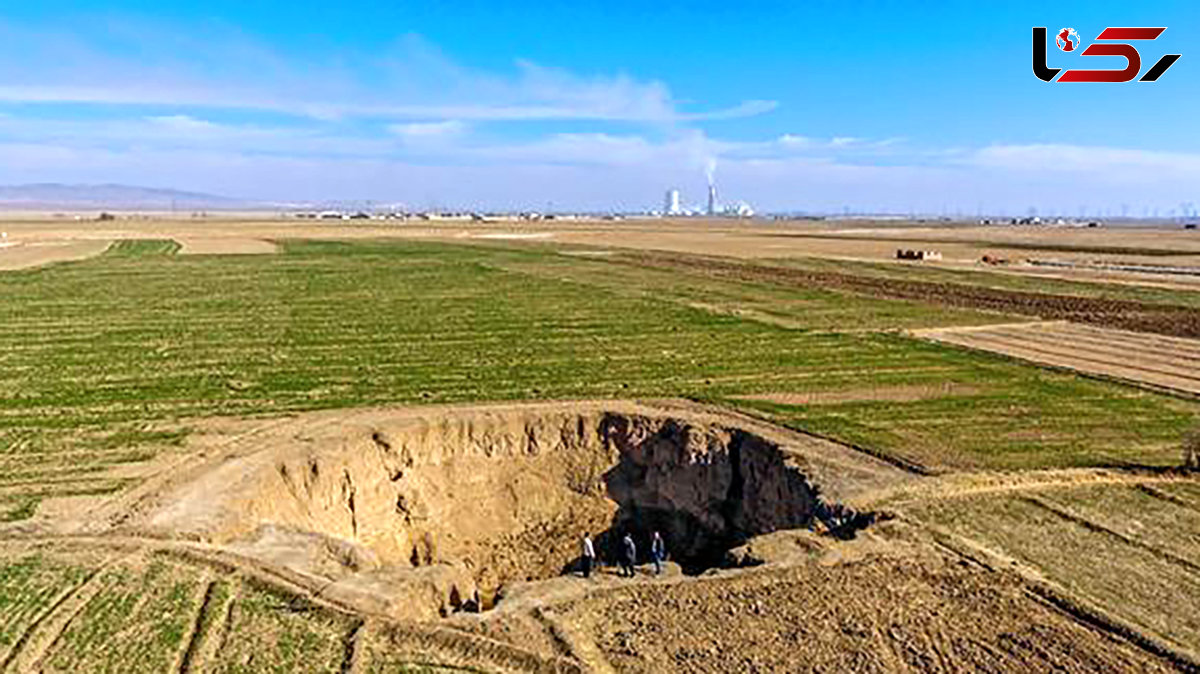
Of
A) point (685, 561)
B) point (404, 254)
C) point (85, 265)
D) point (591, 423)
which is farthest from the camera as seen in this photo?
point (404, 254)

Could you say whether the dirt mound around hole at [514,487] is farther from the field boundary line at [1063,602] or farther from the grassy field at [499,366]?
the field boundary line at [1063,602]

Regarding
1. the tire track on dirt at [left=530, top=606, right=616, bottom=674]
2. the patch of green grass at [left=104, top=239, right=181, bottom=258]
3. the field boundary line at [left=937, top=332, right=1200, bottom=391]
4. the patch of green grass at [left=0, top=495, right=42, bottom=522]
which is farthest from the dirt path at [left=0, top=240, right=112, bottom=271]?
the tire track on dirt at [left=530, top=606, right=616, bottom=674]

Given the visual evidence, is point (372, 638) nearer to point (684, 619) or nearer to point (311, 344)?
point (684, 619)

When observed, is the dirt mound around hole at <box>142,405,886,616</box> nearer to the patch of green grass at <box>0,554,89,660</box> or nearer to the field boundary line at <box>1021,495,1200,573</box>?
Result: the patch of green grass at <box>0,554,89,660</box>

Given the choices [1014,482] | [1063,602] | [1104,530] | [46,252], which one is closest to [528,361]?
[1014,482]

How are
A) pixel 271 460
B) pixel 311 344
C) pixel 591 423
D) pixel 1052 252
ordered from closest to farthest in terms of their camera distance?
pixel 271 460 < pixel 591 423 < pixel 311 344 < pixel 1052 252

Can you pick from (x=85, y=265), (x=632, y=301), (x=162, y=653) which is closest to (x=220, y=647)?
(x=162, y=653)

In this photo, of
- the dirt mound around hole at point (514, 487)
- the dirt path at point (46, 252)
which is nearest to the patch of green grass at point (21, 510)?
the dirt mound around hole at point (514, 487)
